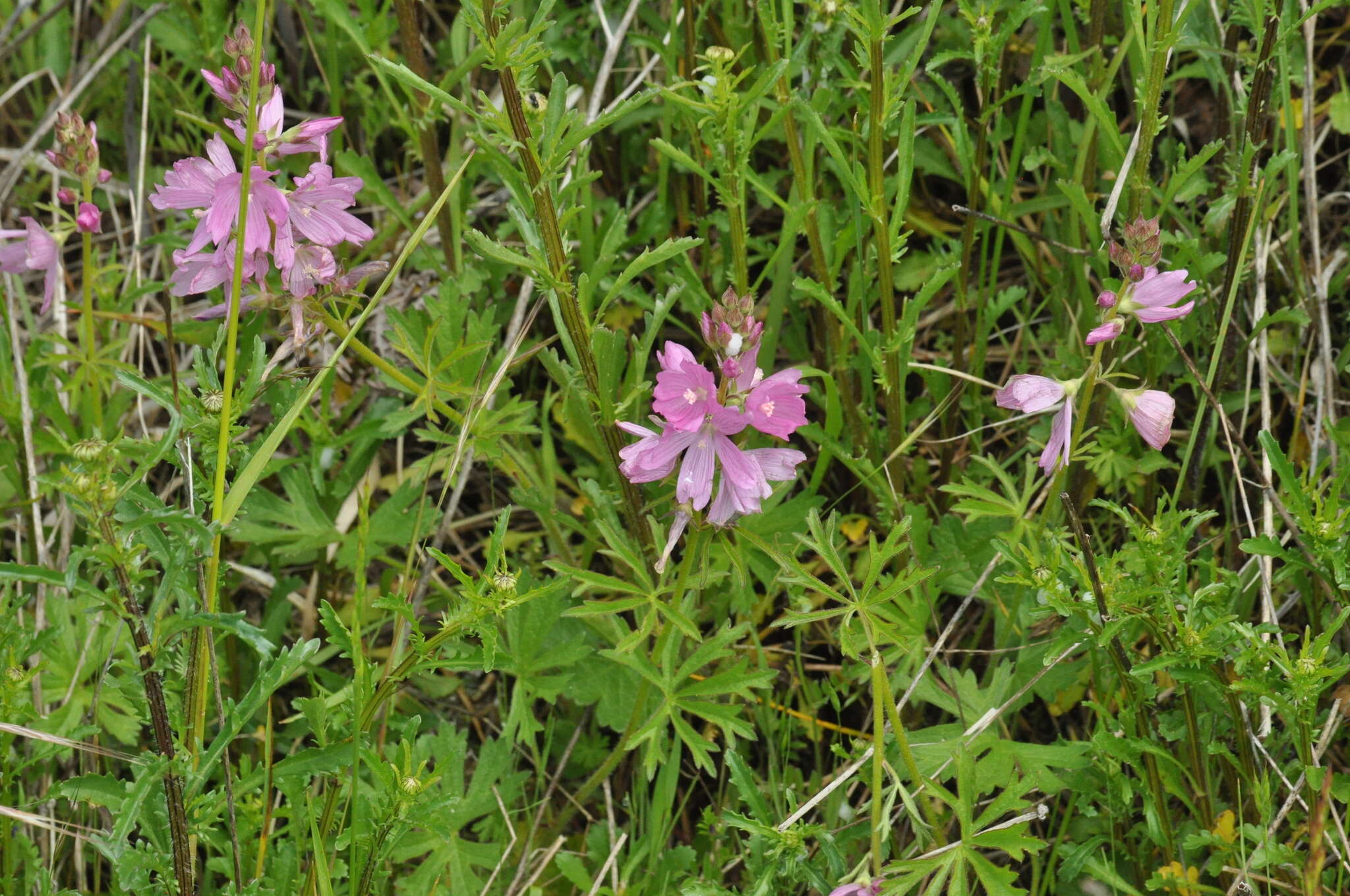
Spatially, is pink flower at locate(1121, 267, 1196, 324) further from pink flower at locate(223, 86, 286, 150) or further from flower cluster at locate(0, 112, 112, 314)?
flower cluster at locate(0, 112, 112, 314)

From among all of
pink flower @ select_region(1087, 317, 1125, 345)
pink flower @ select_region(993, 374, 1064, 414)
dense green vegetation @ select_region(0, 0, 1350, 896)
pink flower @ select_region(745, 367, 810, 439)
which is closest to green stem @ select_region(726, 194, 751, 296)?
dense green vegetation @ select_region(0, 0, 1350, 896)

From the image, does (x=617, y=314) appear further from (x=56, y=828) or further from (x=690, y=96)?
(x=56, y=828)

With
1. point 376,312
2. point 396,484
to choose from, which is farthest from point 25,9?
point 396,484

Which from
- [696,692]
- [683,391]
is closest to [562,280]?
[683,391]

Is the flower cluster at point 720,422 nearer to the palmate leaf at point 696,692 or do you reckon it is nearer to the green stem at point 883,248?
the palmate leaf at point 696,692

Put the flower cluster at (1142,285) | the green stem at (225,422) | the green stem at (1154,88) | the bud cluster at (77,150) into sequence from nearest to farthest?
the green stem at (225,422), the flower cluster at (1142,285), the green stem at (1154,88), the bud cluster at (77,150)

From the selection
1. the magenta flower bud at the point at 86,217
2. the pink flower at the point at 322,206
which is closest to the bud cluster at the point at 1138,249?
the pink flower at the point at 322,206
